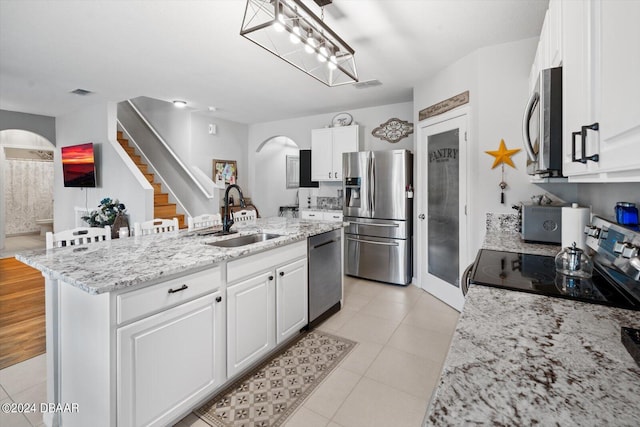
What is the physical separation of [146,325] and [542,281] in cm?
176

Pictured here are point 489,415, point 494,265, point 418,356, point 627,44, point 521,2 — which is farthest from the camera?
point 418,356

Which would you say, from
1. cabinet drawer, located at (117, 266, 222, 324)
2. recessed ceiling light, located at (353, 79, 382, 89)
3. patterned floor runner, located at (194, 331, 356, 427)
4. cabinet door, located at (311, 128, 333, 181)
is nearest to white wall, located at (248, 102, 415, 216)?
cabinet door, located at (311, 128, 333, 181)

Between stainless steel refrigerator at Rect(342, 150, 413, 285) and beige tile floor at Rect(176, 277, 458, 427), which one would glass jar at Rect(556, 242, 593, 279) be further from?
stainless steel refrigerator at Rect(342, 150, 413, 285)

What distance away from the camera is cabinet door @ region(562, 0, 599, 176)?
2.98ft

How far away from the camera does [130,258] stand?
1.70 metres

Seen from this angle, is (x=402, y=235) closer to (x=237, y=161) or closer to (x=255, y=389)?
(x=255, y=389)

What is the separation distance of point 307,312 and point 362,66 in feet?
8.39

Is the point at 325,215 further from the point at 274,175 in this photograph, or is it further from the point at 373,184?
the point at 274,175

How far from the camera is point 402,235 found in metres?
4.04

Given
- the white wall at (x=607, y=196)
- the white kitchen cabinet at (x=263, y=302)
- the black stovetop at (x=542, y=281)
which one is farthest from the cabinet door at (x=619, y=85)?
the white kitchen cabinet at (x=263, y=302)

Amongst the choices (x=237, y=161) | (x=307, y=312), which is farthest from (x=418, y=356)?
(x=237, y=161)

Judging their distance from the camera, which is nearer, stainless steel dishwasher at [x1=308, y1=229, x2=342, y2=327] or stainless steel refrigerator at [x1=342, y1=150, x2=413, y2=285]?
stainless steel dishwasher at [x1=308, y1=229, x2=342, y2=327]

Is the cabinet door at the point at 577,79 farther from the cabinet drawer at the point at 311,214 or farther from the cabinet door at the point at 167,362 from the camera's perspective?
the cabinet drawer at the point at 311,214

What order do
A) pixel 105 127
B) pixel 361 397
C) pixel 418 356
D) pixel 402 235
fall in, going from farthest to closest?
Result: pixel 105 127
pixel 402 235
pixel 418 356
pixel 361 397
